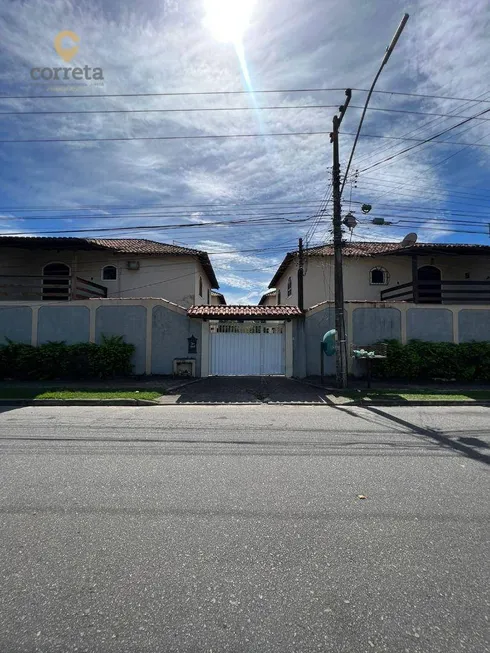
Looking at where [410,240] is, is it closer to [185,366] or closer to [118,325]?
[185,366]

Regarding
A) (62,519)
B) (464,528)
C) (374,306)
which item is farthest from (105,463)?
(374,306)

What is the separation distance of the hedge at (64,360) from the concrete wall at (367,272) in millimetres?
10280

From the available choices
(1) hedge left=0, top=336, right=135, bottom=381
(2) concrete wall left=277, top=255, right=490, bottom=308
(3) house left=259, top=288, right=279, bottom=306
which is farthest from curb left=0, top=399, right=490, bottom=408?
(3) house left=259, top=288, right=279, bottom=306

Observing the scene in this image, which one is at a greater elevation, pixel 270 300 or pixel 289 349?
pixel 270 300

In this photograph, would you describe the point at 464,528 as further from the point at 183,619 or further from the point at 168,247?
the point at 168,247

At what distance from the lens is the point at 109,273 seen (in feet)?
69.8

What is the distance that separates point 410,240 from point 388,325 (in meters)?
3.83

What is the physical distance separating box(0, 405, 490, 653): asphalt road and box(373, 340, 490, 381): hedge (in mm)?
8834

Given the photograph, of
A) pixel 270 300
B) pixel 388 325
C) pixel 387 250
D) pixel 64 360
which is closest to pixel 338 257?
pixel 388 325

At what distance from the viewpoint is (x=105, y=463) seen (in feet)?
17.0

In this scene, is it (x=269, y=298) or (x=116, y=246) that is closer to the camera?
(x=116, y=246)

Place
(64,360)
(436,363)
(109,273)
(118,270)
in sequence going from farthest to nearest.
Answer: (109,273) → (118,270) → (64,360) → (436,363)

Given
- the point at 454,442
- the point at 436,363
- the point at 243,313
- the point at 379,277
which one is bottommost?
the point at 454,442

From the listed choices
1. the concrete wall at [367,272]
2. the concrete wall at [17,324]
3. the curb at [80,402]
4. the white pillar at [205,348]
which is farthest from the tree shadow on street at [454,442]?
the concrete wall at [17,324]
